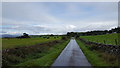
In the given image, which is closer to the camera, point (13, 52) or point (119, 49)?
point (119, 49)

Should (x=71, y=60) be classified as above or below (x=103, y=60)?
below

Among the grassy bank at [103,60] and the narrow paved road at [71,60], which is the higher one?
the grassy bank at [103,60]

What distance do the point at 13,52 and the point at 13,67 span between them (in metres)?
5.17

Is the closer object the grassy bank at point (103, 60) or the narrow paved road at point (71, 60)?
the grassy bank at point (103, 60)

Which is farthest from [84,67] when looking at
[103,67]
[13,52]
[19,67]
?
[13,52]

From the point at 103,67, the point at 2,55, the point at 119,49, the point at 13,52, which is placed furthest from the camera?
the point at 13,52

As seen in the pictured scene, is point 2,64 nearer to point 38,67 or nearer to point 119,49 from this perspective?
point 38,67

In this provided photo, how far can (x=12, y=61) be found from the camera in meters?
15.3

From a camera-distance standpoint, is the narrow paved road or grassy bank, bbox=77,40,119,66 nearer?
grassy bank, bbox=77,40,119,66

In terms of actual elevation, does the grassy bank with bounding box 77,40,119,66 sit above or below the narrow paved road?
above

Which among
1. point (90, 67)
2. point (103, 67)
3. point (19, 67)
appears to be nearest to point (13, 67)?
point (19, 67)

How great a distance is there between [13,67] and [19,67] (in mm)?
774

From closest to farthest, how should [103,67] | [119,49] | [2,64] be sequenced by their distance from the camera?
[103,67]
[2,64]
[119,49]

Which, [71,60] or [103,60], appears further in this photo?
[71,60]
